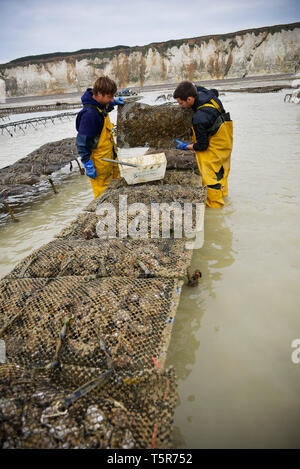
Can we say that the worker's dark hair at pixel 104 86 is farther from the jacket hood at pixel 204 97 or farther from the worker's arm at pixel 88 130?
the jacket hood at pixel 204 97

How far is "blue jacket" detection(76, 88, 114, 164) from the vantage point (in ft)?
11.2

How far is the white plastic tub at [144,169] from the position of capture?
369 centimetres

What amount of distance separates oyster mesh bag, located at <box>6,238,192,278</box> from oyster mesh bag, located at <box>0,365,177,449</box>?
3.07 ft

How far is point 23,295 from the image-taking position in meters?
2.08

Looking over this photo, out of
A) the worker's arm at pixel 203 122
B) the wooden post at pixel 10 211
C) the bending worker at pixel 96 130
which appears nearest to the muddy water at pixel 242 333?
the worker's arm at pixel 203 122

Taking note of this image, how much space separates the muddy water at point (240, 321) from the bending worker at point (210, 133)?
0.58 m

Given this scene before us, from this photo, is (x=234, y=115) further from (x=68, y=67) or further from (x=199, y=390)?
(x=68, y=67)

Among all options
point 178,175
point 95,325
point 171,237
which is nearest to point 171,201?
point 171,237

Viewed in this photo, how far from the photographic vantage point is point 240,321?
2340mm

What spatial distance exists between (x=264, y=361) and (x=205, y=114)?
319 centimetres

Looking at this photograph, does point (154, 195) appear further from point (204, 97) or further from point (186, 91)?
point (204, 97)

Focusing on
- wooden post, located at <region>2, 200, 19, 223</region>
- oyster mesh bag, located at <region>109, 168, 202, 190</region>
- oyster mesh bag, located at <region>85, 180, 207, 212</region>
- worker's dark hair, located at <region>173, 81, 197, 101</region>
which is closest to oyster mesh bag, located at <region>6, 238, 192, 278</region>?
oyster mesh bag, located at <region>85, 180, 207, 212</region>

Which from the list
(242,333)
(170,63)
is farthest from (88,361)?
(170,63)

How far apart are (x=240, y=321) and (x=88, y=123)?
10.4 ft
